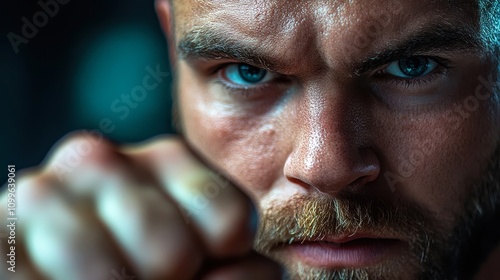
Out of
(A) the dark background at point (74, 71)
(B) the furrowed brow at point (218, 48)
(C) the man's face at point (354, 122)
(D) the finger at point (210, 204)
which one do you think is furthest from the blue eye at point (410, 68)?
(A) the dark background at point (74, 71)

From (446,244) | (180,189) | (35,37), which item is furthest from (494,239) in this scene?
(35,37)

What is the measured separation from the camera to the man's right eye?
0.74 meters

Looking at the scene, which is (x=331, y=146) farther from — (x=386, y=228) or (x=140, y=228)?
(x=140, y=228)

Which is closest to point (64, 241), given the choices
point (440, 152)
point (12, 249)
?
point (12, 249)

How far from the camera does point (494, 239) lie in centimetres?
86

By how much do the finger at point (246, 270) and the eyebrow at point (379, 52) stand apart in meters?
0.34

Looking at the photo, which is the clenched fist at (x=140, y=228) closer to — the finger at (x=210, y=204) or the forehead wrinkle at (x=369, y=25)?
the finger at (x=210, y=204)

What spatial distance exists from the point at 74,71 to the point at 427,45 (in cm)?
91

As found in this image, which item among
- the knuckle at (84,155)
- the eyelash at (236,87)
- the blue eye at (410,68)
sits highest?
the blue eye at (410,68)

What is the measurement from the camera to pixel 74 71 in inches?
55.6

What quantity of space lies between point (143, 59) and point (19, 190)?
109 cm

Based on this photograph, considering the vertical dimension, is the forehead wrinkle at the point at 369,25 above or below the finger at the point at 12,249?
above

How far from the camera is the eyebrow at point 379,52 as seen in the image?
0.66 m

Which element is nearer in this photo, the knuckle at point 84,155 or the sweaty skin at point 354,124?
→ the knuckle at point 84,155
